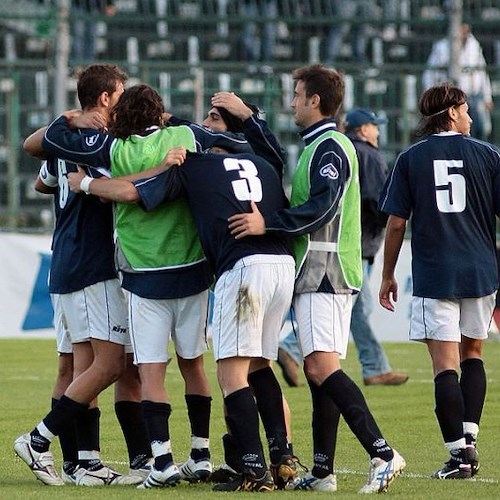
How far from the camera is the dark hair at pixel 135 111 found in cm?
680

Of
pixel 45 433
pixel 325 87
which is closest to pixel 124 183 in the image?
pixel 325 87

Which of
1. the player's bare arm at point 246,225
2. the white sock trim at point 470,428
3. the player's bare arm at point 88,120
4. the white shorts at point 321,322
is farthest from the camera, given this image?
the white sock trim at point 470,428

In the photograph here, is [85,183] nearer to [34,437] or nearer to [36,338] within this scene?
[34,437]

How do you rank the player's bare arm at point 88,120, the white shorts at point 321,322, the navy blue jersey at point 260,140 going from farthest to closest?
the navy blue jersey at point 260,140, the player's bare arm at point 88,120, the white shorts at point 321,322

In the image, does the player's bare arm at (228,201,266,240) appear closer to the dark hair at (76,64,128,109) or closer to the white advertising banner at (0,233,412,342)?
the dark hair at (76,64,128,109)

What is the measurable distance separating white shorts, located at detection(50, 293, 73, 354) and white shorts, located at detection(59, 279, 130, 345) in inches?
4.5

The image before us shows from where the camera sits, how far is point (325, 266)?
6848mm

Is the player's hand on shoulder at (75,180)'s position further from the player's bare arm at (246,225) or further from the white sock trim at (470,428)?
the white sock trim at (470,428)

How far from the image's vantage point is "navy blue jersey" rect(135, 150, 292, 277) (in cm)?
668

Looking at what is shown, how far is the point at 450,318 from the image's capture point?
7301 millimetres

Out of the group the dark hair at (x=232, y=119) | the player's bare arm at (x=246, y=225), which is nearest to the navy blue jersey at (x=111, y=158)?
the dark hair at (x=232, y=119)

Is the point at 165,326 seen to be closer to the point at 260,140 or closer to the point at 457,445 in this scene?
the point at 260,140

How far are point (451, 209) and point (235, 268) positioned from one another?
1296 mm

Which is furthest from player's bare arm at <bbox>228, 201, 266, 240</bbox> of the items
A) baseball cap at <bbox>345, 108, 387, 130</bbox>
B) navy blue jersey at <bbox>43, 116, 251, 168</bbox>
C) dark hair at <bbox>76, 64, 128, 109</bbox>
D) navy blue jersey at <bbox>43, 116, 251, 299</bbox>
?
baseball cap at <bbox>345, 108, 387, 130</bbox>
